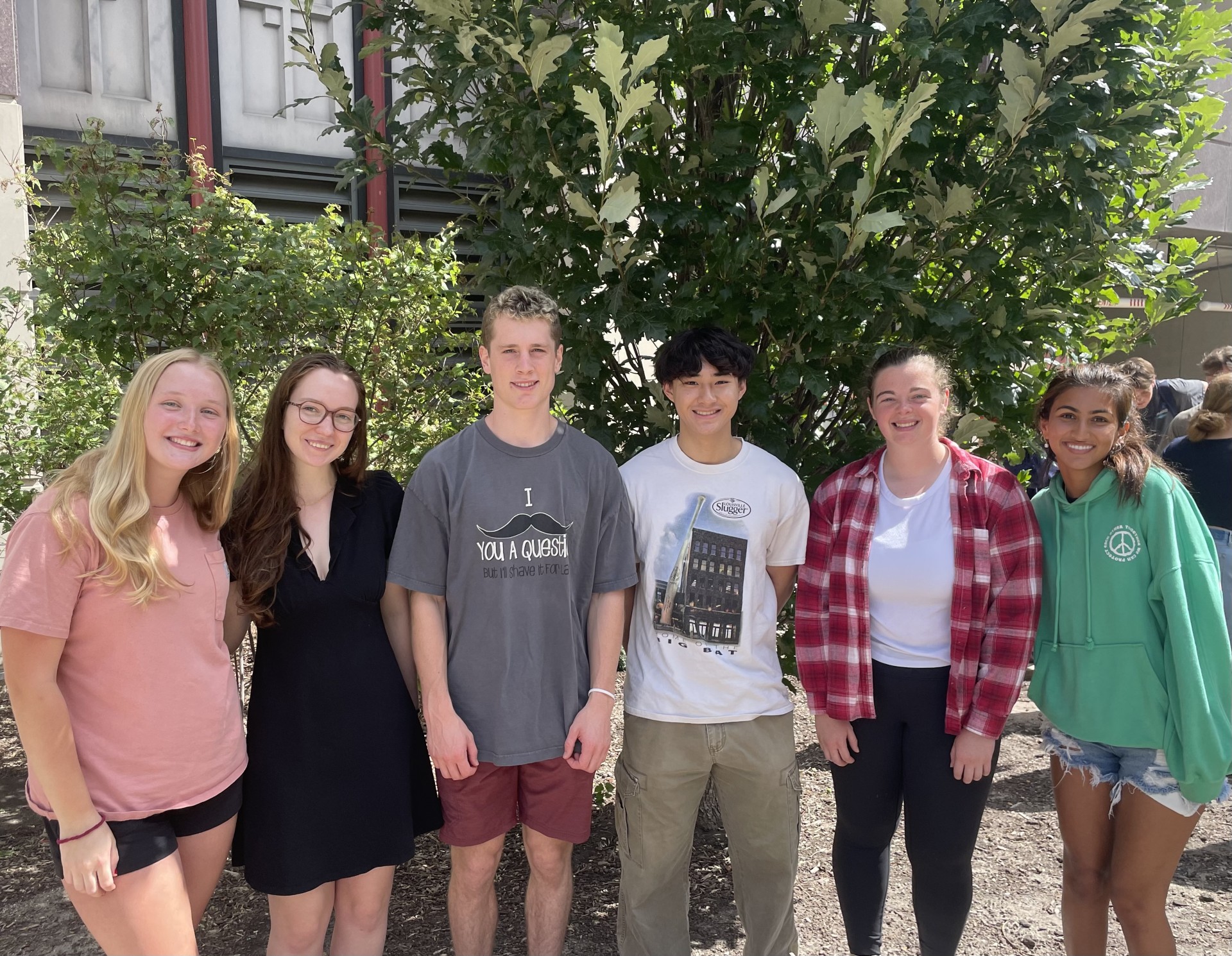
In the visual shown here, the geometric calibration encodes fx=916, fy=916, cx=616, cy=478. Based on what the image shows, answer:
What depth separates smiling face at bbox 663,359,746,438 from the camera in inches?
99.8

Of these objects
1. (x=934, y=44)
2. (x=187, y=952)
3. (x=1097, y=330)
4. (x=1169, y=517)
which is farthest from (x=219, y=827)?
(x=1097, y=330)

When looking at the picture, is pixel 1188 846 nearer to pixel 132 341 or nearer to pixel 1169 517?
pixel 1169 517

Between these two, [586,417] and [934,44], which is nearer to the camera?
[934,44]

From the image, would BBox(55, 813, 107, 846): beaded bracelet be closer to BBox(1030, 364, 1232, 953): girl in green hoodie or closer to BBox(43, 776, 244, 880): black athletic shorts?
BBox(43, 776, 244, 880): black athletic shorts

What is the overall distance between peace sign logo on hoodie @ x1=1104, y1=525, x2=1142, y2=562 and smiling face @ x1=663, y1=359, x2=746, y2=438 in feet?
3.49

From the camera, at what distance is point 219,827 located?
2213mm

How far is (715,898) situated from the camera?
3.55 meters

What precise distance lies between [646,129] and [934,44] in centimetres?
83

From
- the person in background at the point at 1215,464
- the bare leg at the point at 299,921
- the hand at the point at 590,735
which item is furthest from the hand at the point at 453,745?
the person in background at the point at 1215,464

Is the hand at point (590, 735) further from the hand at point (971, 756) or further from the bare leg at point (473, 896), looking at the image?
the hand at point (971, 756)

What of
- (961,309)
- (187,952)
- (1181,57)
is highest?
(1181,57)

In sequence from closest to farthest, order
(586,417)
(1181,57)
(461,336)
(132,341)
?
(1181,57) → (586,417) → (132,341) → (461,336)

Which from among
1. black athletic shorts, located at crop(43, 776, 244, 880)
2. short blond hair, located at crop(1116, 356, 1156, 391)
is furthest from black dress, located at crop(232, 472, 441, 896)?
short blond hair, located at crop(1116, 356, 1156, 391)

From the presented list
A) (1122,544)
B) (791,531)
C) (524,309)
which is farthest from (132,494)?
(1122,544)
